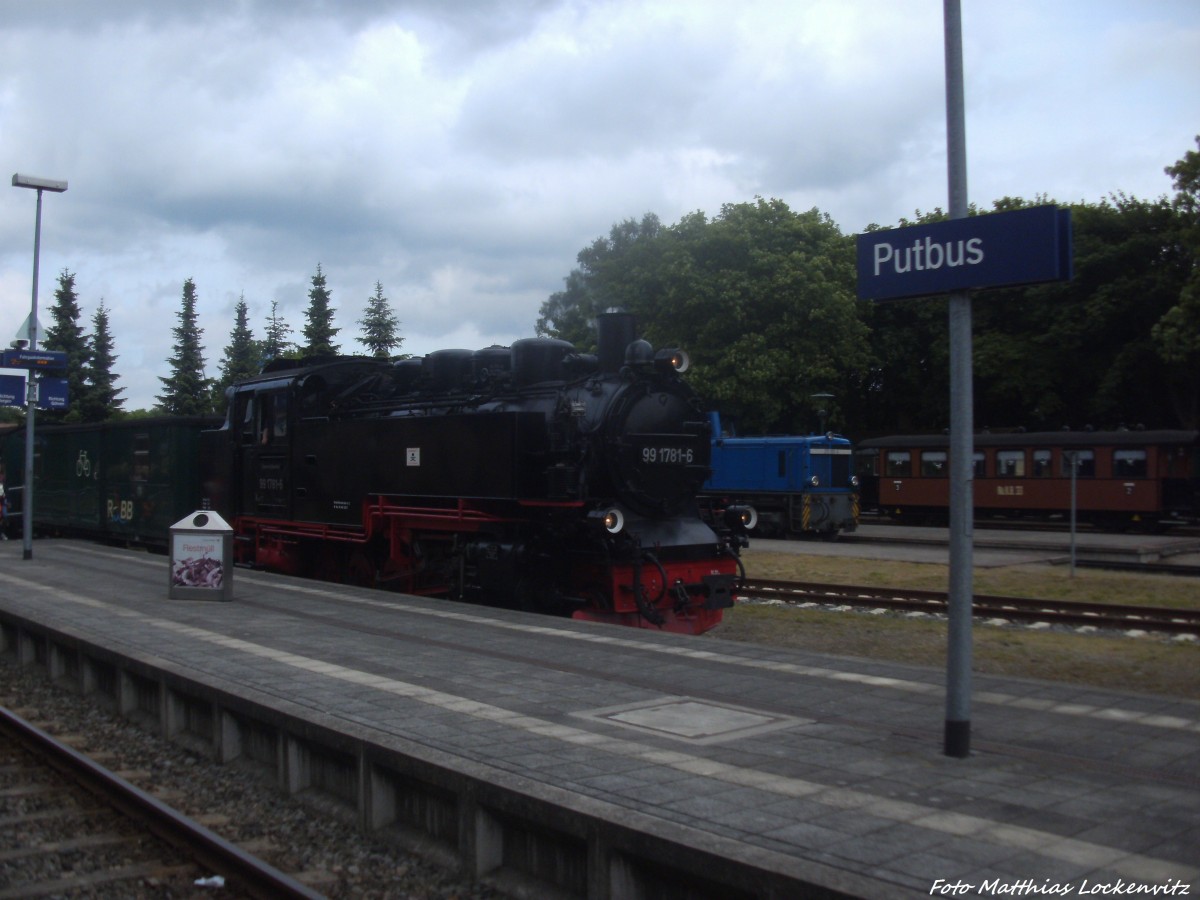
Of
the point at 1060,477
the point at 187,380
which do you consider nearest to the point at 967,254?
the point at 1060,477

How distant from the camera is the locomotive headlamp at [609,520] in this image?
1125 cm

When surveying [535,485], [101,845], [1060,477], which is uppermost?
[1060,477]

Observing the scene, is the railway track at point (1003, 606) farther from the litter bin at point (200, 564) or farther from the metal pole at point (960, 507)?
the metal pole at point (960, 507)

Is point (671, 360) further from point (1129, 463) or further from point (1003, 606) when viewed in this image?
point (1129, 463)

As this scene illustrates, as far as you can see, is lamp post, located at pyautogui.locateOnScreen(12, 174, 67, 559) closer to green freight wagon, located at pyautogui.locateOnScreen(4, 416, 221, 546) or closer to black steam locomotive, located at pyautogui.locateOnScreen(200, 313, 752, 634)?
green freight wagon, located at pyautogui.locateOnScreen(4, 416, 221, 546)

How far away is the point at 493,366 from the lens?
14031 millimetres

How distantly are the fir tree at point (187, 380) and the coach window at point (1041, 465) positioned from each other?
3692 cm

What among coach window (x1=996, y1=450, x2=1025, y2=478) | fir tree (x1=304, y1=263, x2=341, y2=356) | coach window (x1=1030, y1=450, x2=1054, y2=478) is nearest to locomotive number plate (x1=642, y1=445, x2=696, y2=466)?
coach window (x1=1030, y1=450, x2=1054, y2=478)

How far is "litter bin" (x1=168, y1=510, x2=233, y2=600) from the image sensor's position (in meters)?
12.3

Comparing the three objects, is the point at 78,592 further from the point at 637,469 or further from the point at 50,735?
the point at 637,469

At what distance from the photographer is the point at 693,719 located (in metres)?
6.62

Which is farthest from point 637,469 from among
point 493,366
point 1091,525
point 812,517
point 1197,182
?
point 1197,182

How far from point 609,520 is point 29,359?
12.3m

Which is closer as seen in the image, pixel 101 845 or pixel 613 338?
→ pixel 101 845
